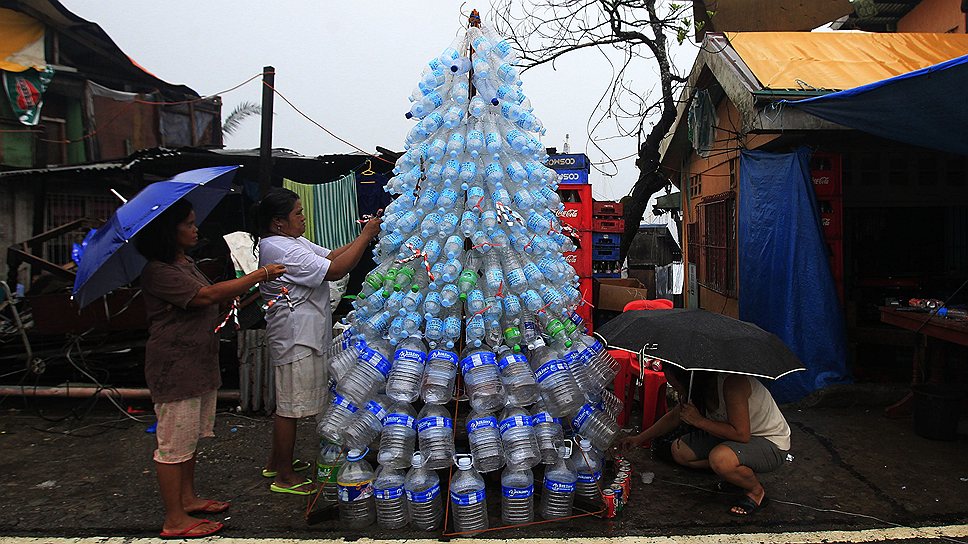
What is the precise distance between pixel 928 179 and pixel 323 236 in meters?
8.08

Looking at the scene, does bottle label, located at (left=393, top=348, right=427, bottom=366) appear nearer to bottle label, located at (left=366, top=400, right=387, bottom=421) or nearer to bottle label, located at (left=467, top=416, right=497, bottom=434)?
bottle label, located at (left=366, top=400, right=387, bottom=421)

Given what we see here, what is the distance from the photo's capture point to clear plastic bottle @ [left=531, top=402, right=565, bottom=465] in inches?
139

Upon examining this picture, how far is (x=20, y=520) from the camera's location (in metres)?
3.87

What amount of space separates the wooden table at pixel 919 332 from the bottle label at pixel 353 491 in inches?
194

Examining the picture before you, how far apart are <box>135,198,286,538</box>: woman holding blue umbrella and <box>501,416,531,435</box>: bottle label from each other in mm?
1635

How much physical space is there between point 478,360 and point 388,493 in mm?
941

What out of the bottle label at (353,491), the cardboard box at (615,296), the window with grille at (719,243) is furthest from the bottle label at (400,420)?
the cardboard box at (615,296)

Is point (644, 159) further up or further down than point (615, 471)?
further up

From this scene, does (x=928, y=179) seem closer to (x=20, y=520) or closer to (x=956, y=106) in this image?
(x=956, y=106)

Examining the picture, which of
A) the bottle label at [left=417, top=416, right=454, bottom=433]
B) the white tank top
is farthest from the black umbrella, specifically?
the bottle label at [left=417, top=416, right=454, bottom=433]

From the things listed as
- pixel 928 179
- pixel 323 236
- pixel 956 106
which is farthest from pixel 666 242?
pixel 956 106

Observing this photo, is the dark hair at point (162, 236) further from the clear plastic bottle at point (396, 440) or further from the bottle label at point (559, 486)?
the bottle label at point (559, 486)

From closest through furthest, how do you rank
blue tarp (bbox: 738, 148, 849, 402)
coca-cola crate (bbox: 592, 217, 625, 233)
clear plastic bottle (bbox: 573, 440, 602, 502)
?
clear plastic bottle (bbox: 573, 440, 602, 502) → blue tarp (bbox: 738, 148, 849, 402) → coca-cola crate (bbox: 592, 217, 625, 233)

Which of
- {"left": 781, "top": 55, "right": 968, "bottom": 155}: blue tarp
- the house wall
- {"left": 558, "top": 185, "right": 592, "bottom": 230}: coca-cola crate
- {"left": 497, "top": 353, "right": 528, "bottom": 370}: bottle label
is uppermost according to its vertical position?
the house wall
